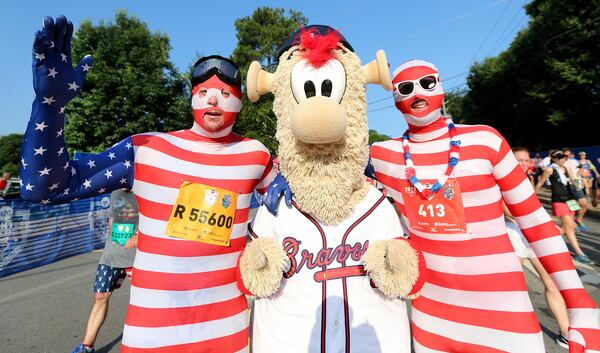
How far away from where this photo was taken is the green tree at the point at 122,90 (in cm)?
1474

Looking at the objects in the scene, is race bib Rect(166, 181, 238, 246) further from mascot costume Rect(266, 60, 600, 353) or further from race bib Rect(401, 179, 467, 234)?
race bib Rect(401, 179, 467, 234)

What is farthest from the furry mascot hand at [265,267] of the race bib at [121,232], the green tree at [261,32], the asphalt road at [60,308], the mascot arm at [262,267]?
the green tree at [261,32]

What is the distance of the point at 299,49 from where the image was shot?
1.78 metres

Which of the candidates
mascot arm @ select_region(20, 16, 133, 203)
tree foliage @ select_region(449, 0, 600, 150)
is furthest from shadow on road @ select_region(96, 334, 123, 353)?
tree foliage @ select_region(449, 0, 600, 150)

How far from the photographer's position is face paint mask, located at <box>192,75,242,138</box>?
1.92 metres

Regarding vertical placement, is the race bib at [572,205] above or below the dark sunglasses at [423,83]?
below

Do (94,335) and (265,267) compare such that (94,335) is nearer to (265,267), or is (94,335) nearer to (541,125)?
(265,267)

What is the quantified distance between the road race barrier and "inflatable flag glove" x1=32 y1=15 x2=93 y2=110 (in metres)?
6.94

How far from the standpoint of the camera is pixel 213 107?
1917 mm

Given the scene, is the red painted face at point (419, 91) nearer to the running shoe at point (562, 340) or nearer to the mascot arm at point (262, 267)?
the mascot arm at point (262, 267)

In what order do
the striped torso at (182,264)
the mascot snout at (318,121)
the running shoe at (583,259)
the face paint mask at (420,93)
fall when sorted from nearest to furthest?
the mascot snout at (318,121) < the striped torso at (182,264) < the face paint mask at (420,93) < the running shoe at (583,259)

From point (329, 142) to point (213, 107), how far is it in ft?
2.59

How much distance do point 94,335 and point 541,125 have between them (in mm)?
30735

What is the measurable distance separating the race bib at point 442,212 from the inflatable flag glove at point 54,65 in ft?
5.76
